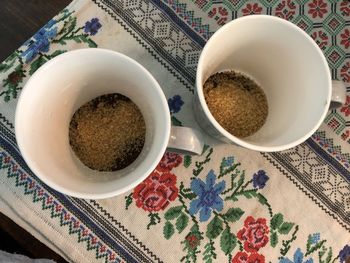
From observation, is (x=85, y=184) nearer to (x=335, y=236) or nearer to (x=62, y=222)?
(x=62, y=222)

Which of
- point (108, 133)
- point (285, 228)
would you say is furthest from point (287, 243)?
point (108, 133)

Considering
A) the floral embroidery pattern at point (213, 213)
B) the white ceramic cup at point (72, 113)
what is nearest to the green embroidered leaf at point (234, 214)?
the floral embroidery pattern at point (213, 213)

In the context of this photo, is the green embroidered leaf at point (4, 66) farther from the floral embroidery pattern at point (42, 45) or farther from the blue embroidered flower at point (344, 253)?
the blue embroidered flower at point (344, 253)

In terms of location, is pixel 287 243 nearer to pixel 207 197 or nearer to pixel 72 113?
pixel 207 197

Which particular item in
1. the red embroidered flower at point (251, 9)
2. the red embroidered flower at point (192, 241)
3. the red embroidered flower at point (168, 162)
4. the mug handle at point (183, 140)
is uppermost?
the red embroidered flower at point (251, 9)

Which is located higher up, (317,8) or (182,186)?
(317,8)

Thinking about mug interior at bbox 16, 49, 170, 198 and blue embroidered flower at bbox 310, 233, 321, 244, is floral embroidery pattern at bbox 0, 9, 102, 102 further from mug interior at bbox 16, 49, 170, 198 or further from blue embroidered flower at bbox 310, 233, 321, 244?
blue embroidered flower at bbox 310, 233, 321, 244
